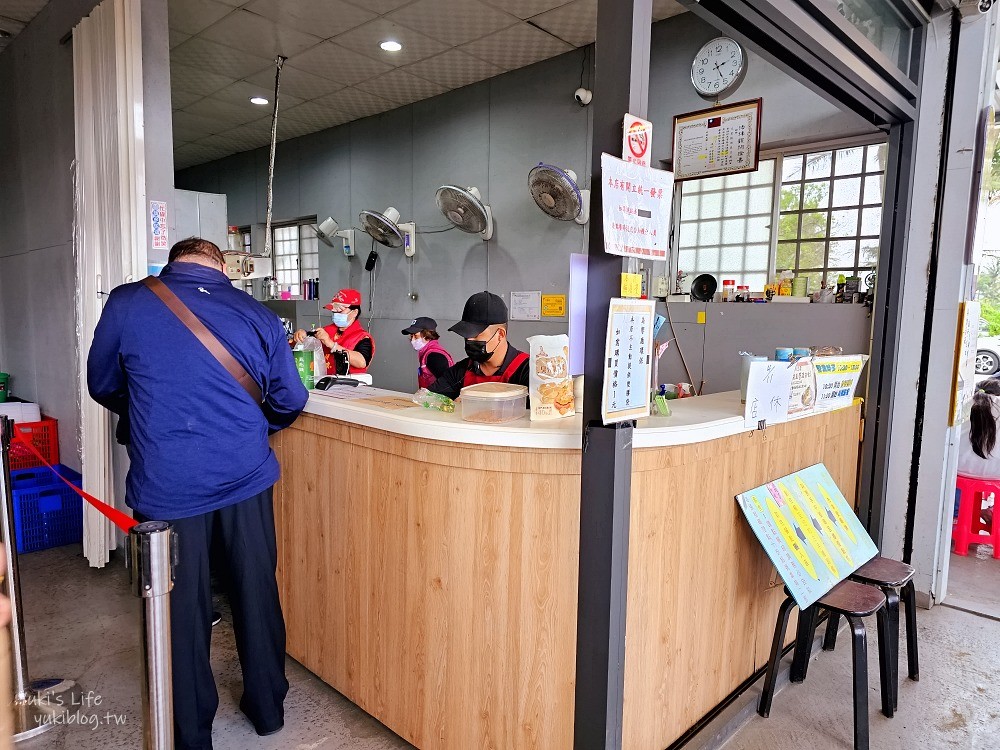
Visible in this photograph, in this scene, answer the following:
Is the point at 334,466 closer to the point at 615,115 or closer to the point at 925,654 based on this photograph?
the point at 615,115

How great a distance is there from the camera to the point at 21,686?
2.24 metres

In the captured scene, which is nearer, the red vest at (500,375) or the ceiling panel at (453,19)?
the red vest at (500,375)

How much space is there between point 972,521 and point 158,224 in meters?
5.05

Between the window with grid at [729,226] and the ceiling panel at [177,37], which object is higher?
the ceiling panel at [177,37]

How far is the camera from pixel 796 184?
4.28m

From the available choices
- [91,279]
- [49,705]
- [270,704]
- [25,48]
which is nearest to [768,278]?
[270,704]

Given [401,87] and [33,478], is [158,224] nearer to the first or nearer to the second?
[33,478]

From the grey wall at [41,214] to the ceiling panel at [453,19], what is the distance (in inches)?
75.5

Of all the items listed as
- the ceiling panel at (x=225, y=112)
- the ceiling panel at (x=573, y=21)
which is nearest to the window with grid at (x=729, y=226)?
the ceiling panel at (x=573, y=21)

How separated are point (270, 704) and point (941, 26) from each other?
4038mm

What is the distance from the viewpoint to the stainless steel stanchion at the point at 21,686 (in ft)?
6.95

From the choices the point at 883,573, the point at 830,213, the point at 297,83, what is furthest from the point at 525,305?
the point at 883,573

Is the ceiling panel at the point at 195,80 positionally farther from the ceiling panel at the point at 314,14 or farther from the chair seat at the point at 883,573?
the chair seat at the point at 883,573

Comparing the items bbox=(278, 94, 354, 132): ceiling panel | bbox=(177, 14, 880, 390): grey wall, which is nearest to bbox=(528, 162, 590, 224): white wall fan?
bbox=(177, 14, 880, 390): grey wall
